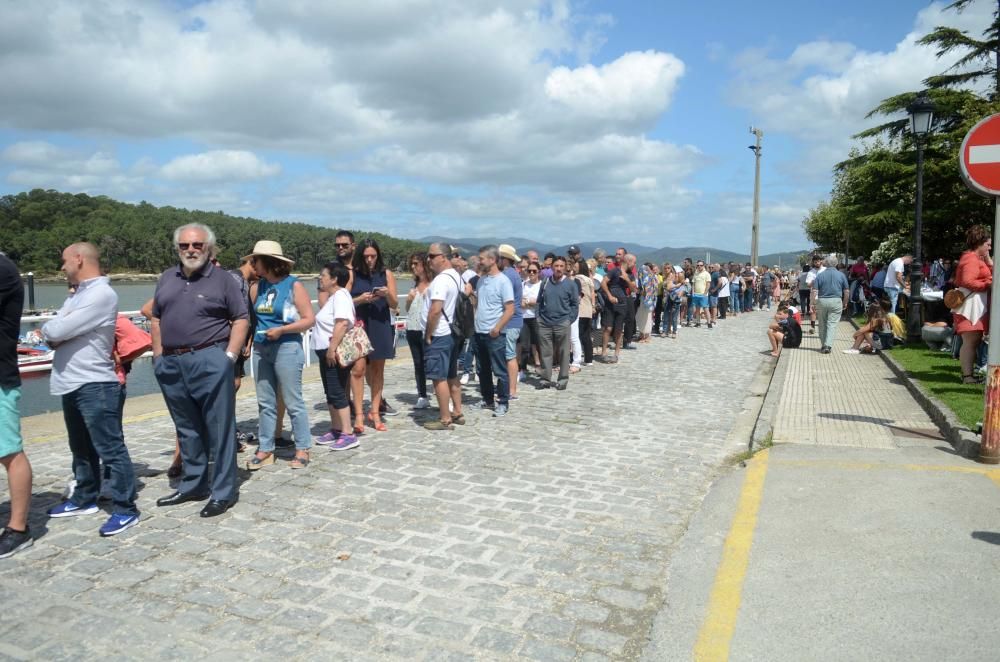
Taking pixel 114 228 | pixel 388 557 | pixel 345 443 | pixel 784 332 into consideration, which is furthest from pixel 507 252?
pixel 114 228

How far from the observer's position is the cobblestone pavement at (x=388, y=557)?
10.3 ft

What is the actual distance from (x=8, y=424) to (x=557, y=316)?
646 centimetres

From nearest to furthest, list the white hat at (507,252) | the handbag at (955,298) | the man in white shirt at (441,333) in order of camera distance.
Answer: the man in white shirt at (441,333), the handbag at (955,298), the white hat at (507,252)

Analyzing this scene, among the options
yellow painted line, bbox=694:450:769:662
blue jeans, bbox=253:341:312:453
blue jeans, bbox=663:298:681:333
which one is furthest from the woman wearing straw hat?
blue jeans, bbox=663:298:681:333

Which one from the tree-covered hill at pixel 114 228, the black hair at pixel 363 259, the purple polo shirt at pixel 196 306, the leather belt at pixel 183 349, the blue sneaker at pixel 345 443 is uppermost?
the tree-covered hill at pixel 114 228

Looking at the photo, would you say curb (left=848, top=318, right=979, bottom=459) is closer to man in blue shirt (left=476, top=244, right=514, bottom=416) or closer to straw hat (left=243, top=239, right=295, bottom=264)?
man in blue shirt (left=476, top=244, right=514, bottom=416)

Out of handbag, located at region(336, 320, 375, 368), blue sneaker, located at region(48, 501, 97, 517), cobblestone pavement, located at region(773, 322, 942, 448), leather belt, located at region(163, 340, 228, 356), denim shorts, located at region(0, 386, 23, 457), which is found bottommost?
blue sneaker, located at region(48, 501, 97, 517)

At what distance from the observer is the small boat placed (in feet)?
61.9

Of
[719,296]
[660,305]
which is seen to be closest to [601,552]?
[660,305]

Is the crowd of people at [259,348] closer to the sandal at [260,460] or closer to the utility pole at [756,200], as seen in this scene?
the sandal at [260,460]

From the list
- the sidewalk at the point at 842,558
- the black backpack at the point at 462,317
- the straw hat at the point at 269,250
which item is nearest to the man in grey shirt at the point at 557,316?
the black backpack at the point at 462,317

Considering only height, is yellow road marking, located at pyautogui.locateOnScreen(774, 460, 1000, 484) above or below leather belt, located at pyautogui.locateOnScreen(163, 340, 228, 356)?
below

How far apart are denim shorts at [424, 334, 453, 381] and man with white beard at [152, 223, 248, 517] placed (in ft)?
8.01

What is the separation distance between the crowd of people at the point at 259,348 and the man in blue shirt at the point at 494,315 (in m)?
0.02
